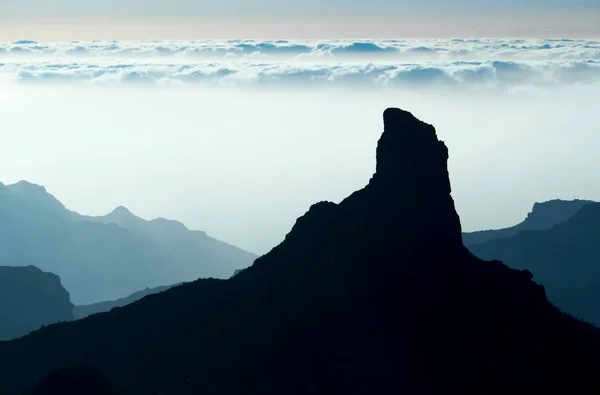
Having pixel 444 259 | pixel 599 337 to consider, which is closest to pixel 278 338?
pixel 444 259

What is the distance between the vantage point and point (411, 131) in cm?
12950

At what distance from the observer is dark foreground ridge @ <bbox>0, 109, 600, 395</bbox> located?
359 ft

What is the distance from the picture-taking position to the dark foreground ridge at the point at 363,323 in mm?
109562

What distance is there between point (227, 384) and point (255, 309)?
53.1 ft

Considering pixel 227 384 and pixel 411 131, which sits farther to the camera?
pixel 411 131

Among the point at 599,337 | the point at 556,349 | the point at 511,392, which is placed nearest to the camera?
the point at 511,392

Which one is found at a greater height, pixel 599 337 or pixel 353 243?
pixel 353 243

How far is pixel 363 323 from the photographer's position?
116m

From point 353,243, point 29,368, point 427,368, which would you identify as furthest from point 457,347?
point 29,368

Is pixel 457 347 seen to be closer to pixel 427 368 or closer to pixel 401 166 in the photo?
pixel 427 368

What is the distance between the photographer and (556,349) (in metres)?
114

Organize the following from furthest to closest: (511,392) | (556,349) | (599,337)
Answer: (599,337)
(556,349)
(511,392)

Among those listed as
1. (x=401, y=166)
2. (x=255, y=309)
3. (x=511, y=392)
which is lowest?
(x=511, y=392)

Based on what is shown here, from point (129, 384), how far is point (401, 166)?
47.1m
